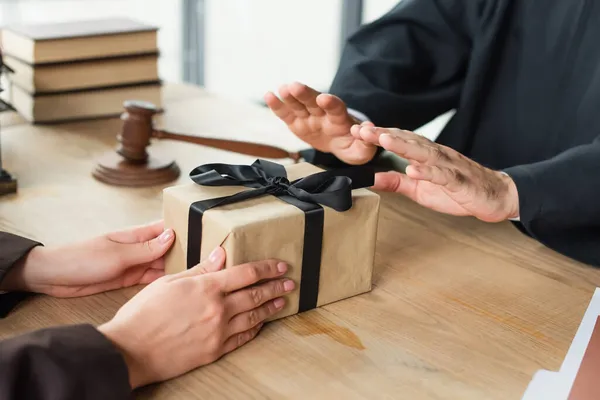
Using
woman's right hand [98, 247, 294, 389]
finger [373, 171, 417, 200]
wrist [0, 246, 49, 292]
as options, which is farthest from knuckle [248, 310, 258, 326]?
finger [373, 171, 417, 200]

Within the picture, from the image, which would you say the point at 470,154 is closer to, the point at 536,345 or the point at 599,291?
the point at 599,291

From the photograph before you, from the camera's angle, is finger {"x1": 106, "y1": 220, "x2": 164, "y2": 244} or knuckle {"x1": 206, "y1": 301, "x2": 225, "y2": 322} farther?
finger {"x1": 106, "y1": 220, "x2": 164, "y2": 244}

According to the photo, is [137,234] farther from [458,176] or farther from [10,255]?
[458,176]

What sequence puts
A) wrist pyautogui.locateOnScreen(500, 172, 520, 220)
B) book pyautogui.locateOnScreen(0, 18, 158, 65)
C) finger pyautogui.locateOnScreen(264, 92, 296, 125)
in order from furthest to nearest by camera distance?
book pyautogui.locateOnScreen(0, 18, 158, 65) < finger pyautogui.locateOnScreen(264, 92, 296, 125) < wrist pyautogui.locateOnScreen(500, 172, 520, 220)

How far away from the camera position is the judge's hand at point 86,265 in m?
1.05

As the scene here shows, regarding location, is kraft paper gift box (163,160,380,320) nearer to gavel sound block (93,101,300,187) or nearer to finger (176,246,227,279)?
finger (176,246,227,279)

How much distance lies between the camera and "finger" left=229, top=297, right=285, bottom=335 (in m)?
0.96

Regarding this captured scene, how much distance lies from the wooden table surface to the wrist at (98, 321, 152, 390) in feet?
0.06

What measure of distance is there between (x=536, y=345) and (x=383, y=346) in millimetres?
201

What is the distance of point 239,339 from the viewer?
3.18 feet

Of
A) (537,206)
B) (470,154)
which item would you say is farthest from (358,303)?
(470,154)

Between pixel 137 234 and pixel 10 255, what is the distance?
169 mm

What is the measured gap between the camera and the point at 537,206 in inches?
49.1

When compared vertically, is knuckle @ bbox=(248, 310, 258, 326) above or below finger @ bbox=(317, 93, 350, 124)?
below
